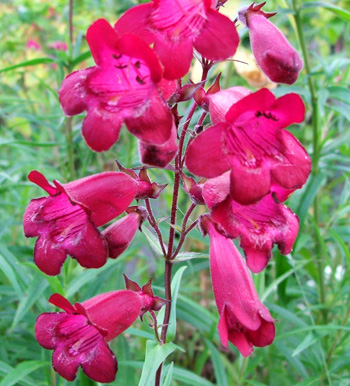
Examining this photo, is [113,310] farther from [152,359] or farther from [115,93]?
[115,93]

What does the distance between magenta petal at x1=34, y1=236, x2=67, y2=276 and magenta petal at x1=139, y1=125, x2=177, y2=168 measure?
0.92ft

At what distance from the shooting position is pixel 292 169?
0.90m

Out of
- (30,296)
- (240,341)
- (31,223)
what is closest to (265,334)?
(240,341)

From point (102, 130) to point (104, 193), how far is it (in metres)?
0.23

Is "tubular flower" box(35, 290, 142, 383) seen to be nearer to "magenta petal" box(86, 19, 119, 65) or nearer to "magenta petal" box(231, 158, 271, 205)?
"magenta petal" box(231, 158, 271, 205)

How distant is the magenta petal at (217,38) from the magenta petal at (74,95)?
236 mm

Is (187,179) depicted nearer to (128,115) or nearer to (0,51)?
(128,115)

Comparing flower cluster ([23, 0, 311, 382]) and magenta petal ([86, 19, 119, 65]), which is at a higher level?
magenta petal ([86, 19, 119, 65])

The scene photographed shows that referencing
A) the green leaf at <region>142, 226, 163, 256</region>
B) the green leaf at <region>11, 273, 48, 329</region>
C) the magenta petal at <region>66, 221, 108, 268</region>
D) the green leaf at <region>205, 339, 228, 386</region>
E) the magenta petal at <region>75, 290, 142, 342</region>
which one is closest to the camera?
the magenta petal at <region>66, 221, 108, 268</region>

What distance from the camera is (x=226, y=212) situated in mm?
942

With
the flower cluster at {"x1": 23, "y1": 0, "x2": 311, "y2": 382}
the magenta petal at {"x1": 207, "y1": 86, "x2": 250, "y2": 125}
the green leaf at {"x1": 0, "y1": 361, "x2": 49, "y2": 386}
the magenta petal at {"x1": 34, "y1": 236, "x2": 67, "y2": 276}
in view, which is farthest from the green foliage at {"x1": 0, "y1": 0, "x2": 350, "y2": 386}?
the magenta petal at {"x1": 207, "y1": 86, "x2": 250, "y2": 125}

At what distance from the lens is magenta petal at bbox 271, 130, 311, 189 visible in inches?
35.3

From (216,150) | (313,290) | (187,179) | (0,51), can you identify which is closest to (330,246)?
(313,290)

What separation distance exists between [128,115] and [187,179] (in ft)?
0.97
